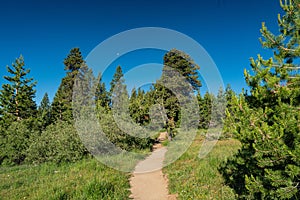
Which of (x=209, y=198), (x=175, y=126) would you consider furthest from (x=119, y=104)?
(x=209, y=198)

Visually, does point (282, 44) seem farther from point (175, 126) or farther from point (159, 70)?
point (175, 126)

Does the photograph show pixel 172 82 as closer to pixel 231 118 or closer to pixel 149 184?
Answer: pixel 149 184

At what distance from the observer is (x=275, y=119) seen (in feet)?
12.8

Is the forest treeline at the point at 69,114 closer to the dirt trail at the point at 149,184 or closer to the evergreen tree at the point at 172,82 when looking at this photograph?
the evergreen tree at the point at 172,82

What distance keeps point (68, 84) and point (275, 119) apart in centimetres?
Answer: 3699

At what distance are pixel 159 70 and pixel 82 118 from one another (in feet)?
34.6

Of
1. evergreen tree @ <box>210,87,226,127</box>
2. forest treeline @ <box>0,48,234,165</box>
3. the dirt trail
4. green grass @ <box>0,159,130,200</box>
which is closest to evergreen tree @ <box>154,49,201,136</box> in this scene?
forest treeline @ <box>0,48,234,165</box>

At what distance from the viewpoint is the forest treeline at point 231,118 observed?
145 inches

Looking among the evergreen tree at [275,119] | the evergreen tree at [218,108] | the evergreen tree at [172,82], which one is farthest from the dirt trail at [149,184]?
the evergreen tree at [218,108]

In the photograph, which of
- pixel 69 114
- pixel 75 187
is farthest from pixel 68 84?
pixel 75 187

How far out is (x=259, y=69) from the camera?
461 cm

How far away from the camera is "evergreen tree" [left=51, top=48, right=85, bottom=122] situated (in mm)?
35875

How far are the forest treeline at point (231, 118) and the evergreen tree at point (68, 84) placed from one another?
170 millimetres

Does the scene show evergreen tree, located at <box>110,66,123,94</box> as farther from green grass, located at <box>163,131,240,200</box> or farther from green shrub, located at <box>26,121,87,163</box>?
green grass, located at <box>163,131,240,200</box>
